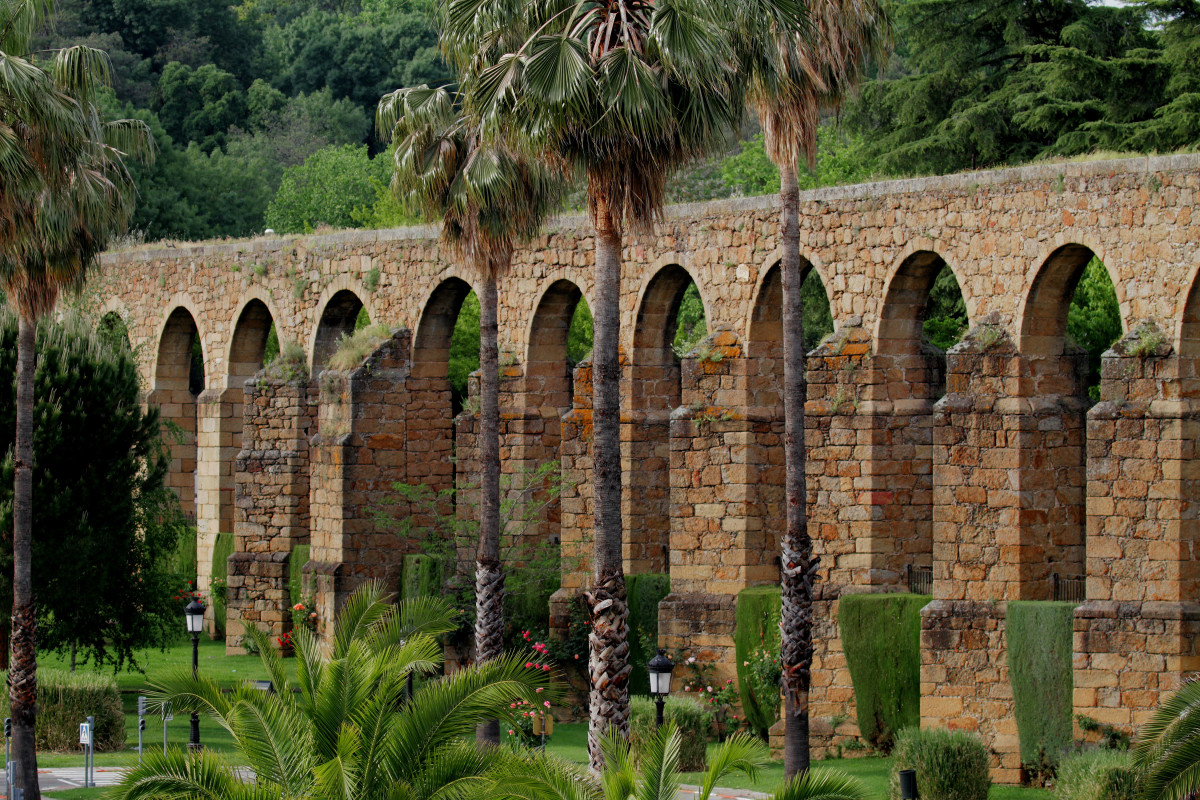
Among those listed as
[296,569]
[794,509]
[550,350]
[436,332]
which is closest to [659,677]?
[794,509]

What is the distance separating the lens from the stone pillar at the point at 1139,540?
65.3 feet

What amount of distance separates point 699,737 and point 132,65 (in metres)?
43.1

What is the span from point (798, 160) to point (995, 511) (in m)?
4.98

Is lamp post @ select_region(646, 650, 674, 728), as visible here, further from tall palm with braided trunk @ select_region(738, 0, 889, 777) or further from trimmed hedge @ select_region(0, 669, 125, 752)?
trimmed hedge @ select_region(0, 669, 125, 752)

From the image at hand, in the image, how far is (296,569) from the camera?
31.7 meters

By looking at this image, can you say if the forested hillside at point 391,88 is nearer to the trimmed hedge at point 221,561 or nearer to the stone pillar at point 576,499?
the stone pillar at point 576,499

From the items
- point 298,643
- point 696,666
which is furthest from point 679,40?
point 696,666

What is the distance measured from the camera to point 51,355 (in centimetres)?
2659

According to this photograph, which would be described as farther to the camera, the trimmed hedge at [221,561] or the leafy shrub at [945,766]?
the trimmed hedge at [221,561]

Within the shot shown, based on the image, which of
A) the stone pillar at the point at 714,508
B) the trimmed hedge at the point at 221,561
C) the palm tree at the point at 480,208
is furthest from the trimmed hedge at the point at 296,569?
the palm tree at the point at 480,208

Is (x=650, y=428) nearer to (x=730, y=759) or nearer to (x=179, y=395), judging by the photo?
(x=179, y=395)

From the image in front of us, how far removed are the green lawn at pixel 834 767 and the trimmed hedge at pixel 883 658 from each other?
495 millimetres

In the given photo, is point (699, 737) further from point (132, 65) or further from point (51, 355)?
point (132, 65)

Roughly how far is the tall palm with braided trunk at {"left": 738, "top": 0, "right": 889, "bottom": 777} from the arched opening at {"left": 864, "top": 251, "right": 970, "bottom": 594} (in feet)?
13.5
